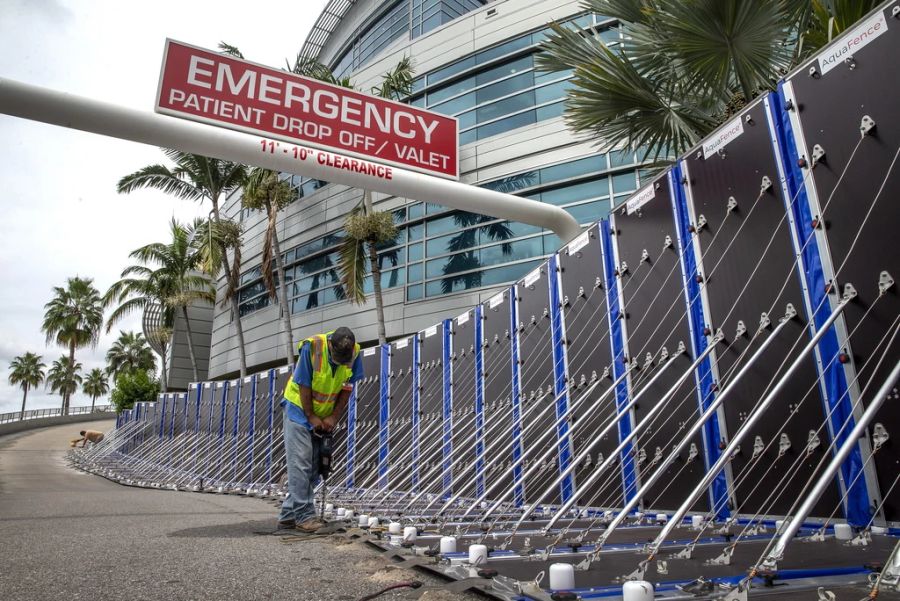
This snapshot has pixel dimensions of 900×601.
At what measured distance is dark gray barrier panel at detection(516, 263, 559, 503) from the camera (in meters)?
6.02

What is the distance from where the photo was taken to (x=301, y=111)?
6602mm

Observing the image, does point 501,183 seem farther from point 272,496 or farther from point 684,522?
point 684,522

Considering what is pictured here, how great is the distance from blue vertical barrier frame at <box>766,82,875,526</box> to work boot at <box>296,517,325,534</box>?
318 centimetres

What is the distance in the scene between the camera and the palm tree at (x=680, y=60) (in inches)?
228

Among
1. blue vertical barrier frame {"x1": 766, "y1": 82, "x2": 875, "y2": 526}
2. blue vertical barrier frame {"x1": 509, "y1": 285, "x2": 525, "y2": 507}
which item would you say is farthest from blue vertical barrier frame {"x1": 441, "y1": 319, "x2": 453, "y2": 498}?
blue vertical barrier frame {"x1": 766, "y1": 82, "x2": 875, "y2": 526}

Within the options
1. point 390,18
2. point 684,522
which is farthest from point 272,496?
point 390,18

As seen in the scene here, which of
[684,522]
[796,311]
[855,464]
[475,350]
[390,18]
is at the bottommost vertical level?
[684,522]

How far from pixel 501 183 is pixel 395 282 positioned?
4312 mm

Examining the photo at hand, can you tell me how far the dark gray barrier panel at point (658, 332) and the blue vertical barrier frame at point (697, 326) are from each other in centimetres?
7

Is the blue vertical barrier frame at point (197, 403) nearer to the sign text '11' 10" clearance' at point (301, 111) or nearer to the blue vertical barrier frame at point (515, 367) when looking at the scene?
the sign text '11' 10" clearance' at point (301, 111)

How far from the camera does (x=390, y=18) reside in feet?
74.1

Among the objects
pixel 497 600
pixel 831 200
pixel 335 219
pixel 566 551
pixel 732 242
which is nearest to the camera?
pixel 497 600

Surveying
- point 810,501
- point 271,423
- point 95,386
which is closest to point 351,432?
point 271,423

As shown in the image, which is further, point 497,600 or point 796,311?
point 796,311
